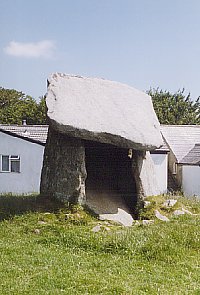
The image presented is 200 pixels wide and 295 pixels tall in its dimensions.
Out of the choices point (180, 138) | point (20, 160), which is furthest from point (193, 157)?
point (20, 160)

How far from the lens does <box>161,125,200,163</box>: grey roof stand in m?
20.8

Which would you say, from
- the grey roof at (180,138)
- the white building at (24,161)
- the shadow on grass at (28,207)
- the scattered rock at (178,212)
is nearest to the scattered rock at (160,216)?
the scattered rock at (178,212)

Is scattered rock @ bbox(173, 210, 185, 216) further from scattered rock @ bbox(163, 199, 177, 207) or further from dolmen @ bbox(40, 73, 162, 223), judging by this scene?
dolmen @ bbox(40, 73, 162, 223)

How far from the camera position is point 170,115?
41.7 metres

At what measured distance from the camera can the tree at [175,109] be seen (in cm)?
Answer: 4159

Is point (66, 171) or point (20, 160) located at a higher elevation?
point (20, 160)

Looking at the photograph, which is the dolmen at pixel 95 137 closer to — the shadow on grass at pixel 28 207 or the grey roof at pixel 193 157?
the shadow on grass at pixel 28 207

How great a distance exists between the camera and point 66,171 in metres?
9.69

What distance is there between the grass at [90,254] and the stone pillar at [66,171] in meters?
0.29

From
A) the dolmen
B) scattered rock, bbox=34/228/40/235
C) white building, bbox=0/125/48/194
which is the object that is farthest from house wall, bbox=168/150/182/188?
scattered rock, bbox=34/228/40/235

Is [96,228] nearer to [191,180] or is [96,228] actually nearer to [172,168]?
[191,180]

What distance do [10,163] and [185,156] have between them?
25.4 ft

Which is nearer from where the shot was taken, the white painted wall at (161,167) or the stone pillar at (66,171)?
the stone pillar at (66,171)

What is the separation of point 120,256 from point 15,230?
8.23ft
